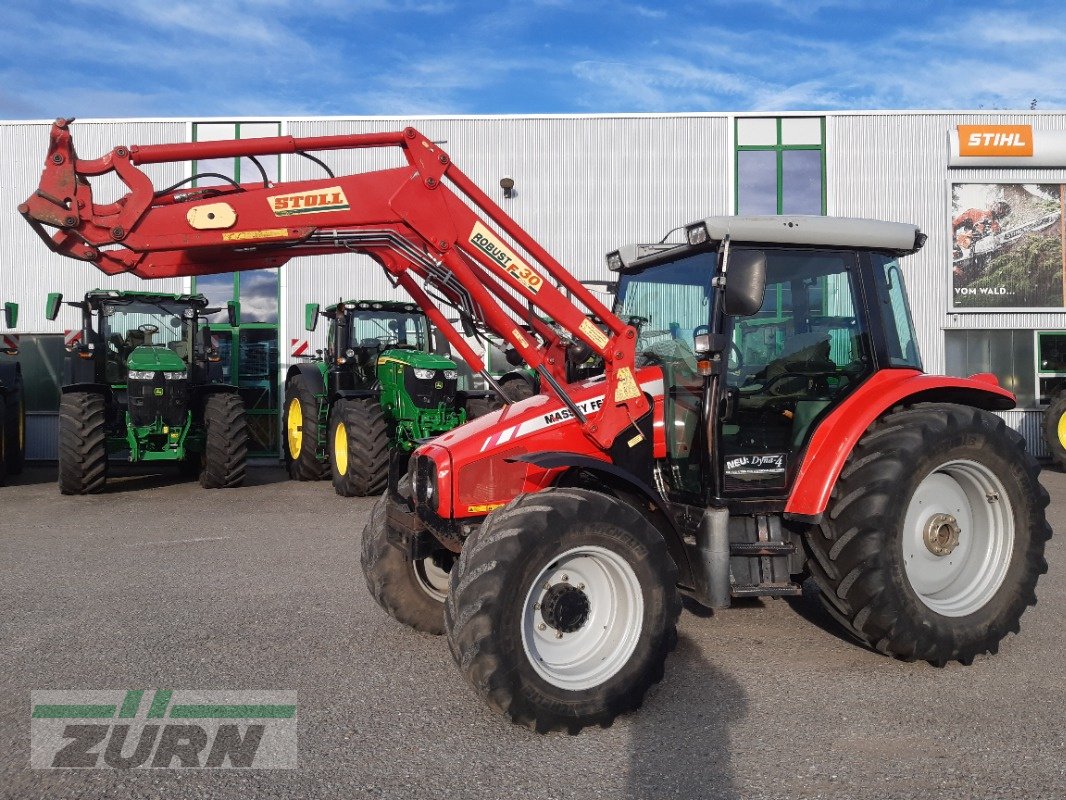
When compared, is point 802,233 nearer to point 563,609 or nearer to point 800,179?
point 563,609

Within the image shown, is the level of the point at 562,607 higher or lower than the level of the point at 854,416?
lower

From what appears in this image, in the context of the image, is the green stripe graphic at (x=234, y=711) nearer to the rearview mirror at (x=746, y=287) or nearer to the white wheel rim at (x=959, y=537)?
the rearview mirror at (x=746, y=287)

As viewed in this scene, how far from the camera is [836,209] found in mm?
15867

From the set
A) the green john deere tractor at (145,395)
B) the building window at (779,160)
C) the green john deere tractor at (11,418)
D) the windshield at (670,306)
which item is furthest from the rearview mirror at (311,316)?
the building window at (779,160)

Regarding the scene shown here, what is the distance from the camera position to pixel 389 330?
12812 mm

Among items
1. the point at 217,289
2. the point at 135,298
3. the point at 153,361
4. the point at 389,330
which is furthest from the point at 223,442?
the point at 217,289

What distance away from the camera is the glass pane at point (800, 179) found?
15.8m

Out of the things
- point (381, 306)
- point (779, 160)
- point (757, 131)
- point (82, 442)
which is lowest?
point (82, 442)

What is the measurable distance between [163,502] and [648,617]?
28.4ft

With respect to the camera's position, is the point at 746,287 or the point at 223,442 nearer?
the point at 746,287

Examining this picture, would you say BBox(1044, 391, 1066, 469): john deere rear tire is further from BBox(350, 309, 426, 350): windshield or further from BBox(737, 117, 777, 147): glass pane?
BBox(350, 309, 426, 350): windshield

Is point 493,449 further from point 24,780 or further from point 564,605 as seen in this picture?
point 24,780

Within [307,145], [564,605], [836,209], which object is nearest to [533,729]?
[564,605]

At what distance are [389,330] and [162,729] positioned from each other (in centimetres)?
952
